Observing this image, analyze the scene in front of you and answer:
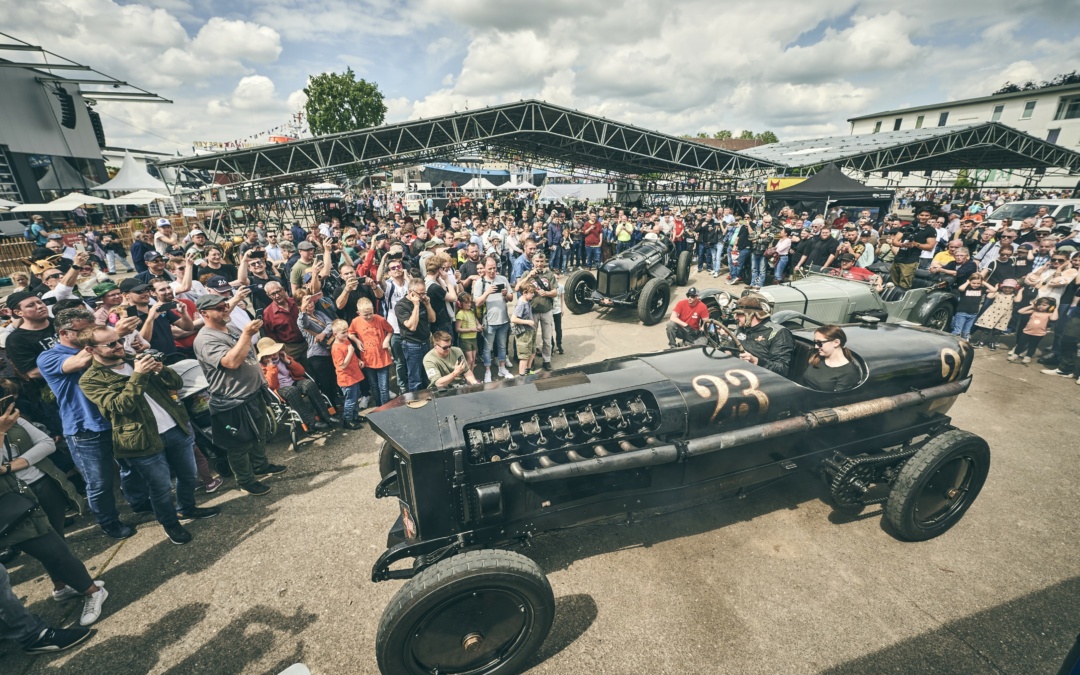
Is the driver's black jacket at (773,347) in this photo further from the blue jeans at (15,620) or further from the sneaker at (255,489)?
the blue jeans at (15,620)

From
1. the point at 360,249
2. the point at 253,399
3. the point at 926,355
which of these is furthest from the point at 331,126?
the point at 926,355

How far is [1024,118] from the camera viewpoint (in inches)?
1673

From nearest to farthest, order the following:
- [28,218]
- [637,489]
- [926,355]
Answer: [637,489] → [926,355] → [28,218]

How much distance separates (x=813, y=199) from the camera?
591 inches

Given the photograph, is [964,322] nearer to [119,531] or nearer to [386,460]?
[386,460]

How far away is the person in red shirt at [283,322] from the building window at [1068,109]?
2567 inches

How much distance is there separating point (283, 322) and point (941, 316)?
10.2 metres

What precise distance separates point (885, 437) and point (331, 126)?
46.3 meters

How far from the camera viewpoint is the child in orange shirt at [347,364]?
15.7 ft

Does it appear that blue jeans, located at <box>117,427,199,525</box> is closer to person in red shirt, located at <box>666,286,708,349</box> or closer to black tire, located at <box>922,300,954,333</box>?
person in red shirt, located at <box>666,286,708,349</box>

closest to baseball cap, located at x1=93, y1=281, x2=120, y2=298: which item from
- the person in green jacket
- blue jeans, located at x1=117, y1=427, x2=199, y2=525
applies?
the person in green jacket

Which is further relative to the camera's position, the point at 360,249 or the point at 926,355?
the point at 360,249

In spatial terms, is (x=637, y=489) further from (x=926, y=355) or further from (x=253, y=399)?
(x=253, y=399)

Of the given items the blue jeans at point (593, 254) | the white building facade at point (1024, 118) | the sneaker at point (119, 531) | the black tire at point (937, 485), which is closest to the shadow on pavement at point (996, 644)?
the black tire at point (937, 485)
